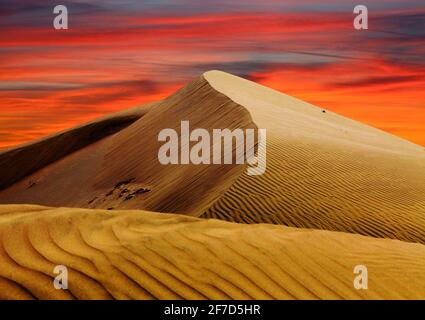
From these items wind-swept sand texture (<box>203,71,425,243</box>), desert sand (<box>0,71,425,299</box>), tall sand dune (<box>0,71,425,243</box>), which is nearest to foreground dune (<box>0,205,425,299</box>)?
desert sand (<box>0,71,425,299</box>)

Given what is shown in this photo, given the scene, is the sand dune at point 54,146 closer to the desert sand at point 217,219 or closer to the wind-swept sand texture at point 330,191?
the desert sand at point 217,219

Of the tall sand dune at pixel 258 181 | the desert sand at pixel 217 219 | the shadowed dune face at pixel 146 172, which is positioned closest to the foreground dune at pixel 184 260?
the desert sand at pixel 217 219

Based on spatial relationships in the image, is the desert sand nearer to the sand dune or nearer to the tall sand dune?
the tall sand dune

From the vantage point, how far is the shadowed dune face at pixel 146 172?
16000 millimetres

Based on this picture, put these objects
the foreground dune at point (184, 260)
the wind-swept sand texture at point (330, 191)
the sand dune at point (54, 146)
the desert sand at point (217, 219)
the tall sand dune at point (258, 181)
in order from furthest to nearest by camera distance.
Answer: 1. the sand dune at point (54, 146)
2. the tall sand dune at point (258, 181)
3. the wind-swept sand texture at point (330, 191)
4. the desert sand at point (217, 219)
5. the foreground dune at point (184, 260)

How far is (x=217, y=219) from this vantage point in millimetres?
10836

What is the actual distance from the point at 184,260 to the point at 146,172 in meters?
15.5

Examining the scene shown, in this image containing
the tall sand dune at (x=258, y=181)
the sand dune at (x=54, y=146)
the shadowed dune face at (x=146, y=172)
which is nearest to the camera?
the tall sand dune at (x=258, y=181)

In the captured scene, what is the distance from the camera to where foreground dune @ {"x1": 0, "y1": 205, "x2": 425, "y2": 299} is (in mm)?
6035

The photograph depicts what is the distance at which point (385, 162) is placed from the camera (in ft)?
61.2

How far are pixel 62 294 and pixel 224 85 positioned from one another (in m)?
25.4

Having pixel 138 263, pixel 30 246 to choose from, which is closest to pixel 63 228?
pixel 30 246

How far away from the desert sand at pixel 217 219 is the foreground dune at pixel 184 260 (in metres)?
0.02

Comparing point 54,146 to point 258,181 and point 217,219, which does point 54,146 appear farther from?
point 217,219
